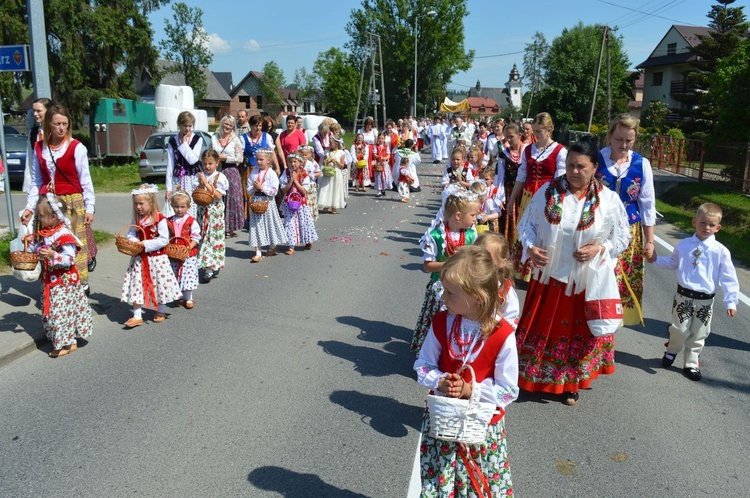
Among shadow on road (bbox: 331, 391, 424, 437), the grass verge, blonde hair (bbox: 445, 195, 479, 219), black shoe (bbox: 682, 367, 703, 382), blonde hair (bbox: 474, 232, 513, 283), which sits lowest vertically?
shadow on road (bbox: 331, 391, 424, 437)

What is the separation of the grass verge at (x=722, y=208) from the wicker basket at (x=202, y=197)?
8402mm

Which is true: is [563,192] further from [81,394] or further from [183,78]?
[183,78]

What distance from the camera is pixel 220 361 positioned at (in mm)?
5418

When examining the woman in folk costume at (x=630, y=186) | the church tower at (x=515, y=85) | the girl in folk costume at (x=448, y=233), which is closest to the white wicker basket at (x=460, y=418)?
the girl in folk costume at (x=448, y=233)

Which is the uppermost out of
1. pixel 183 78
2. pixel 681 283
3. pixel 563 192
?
pixel 183 78

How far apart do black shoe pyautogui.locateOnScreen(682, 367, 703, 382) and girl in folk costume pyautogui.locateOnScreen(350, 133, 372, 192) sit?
13.7m

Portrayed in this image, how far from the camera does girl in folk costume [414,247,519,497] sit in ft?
8.75

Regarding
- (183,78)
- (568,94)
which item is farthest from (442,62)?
(183,78)

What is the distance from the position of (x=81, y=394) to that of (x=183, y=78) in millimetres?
84822

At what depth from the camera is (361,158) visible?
18.4 metres

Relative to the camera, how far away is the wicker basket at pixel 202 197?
7.83 metres

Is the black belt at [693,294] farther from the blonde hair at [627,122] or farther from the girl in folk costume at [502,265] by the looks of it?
Result: the girl in folk costume at [502,265]

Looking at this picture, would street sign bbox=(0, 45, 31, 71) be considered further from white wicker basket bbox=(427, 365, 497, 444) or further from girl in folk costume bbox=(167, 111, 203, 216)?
white wicker basket bbox=(427, 365, 497, 444)

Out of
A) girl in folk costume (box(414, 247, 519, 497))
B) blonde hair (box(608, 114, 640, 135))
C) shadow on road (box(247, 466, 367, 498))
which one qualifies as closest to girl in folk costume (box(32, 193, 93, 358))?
shadow on road (box(247, 466, 367, 498))
